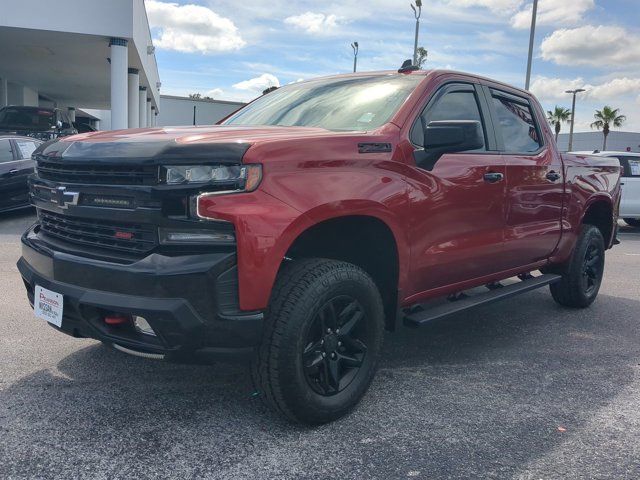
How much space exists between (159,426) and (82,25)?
1501 centimetres

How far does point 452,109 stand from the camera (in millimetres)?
4004

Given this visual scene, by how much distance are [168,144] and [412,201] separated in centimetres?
143

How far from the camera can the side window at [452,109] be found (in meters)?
3.56

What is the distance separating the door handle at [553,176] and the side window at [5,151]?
901 centimetres

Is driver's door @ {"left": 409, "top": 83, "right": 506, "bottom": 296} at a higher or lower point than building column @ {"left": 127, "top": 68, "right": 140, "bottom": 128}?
lower

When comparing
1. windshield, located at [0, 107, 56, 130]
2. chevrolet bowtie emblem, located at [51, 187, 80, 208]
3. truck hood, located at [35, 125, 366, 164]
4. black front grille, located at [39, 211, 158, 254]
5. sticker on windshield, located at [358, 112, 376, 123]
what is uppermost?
windshield, located at [0, 107, 56, 130]

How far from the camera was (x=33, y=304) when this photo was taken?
10.4 feet

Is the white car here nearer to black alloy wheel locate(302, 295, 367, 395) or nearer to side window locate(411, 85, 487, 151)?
side window locate(411, 85, 487, 151)

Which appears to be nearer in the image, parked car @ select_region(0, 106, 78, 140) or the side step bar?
the side step bar

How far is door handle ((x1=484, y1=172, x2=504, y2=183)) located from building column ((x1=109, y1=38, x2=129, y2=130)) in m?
13.6

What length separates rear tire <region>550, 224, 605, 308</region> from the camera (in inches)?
215

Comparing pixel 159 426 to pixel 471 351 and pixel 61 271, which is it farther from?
pixel 471 351

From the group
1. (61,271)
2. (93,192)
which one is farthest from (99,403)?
(93,192)

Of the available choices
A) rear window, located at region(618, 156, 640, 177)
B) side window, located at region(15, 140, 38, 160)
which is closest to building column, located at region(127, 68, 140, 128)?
side window, located at region(15, 140, 38, 160)
